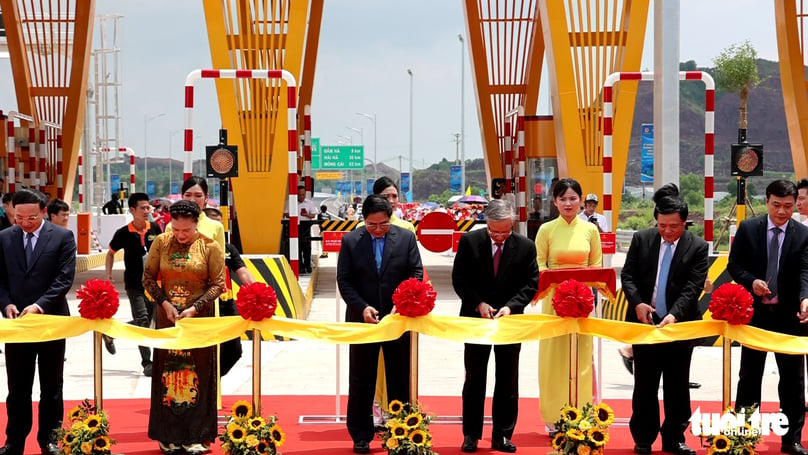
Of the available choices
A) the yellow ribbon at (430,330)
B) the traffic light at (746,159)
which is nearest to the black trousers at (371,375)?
the yellow ribbon at (430,330)

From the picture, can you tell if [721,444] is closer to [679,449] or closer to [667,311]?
[679,449]

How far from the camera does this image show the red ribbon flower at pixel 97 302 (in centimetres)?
686

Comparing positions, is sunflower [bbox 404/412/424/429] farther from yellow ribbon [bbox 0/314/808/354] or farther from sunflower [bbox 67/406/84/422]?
sunflower [bbox 67/406/84/422]

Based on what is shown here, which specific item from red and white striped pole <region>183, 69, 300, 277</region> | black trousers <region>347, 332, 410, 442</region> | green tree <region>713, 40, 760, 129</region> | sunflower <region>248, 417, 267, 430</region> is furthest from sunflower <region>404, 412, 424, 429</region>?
green tree <region>713, 40, 760, 129</region>

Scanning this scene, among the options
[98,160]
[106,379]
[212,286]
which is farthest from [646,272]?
[98,160]

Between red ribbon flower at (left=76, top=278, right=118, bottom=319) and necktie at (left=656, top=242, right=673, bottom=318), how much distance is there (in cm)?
331

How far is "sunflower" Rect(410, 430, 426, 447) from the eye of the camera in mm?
6730

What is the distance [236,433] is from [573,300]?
6.94 feet

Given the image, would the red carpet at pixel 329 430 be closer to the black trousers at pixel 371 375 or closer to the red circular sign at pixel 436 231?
the black trousers at pixel 371 375

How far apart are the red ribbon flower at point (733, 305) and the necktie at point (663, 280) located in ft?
1.42

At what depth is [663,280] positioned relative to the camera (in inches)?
288

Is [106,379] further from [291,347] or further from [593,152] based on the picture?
[593,152]

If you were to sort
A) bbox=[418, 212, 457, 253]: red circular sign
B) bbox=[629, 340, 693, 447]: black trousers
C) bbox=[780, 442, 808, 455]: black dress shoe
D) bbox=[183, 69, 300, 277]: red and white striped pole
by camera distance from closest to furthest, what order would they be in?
bbox=[780, 442, 808, 455]: black dress shoe → bbox=[629, 340, 693, 447]: black trousers → bbox=[183, 69, 300, 277]: red and white striped pole → bbox=[418, 212, 457, 253]: red circular sign

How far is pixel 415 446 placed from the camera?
264 inches
